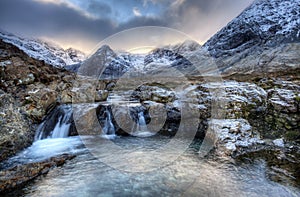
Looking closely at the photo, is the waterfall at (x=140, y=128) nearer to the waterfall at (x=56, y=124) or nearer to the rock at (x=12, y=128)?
the waterfall at (x=56, y=124)

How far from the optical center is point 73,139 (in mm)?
11266

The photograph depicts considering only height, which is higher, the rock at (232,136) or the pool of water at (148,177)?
the rock at (232,136)

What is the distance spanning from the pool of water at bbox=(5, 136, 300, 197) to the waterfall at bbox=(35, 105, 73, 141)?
1.86m

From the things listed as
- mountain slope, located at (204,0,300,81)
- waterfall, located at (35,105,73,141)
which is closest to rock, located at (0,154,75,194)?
waterfall, located at (35,105,73,141)

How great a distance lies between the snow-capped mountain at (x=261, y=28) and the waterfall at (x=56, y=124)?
89208 millimetres

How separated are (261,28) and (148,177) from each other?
113 metres

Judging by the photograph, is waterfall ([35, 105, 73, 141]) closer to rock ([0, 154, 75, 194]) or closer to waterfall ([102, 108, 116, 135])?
waterfall ([102, 108, 116, 135])

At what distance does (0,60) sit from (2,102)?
349 cm

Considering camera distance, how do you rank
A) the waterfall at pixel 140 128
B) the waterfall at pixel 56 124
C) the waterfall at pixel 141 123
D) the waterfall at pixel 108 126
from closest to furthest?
the waterfall at pixel 56 124 < the waterfall at pixel 108 126 < the waterfall at pixel 140 128 < the waterfall at pixel 141 123

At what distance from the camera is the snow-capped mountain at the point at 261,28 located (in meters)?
79.4

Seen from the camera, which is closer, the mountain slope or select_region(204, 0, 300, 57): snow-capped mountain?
the mountain slope

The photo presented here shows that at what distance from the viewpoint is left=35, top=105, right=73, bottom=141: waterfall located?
11.0 m

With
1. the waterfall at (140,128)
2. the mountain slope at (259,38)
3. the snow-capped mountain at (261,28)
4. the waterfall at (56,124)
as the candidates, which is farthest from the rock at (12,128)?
the snow-capped mountain at (261,28)

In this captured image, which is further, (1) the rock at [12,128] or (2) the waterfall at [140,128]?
(2) the waterfall at [140,128]
